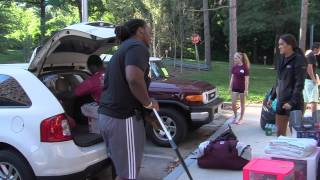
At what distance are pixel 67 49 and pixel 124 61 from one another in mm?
2554

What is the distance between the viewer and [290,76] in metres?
6.08

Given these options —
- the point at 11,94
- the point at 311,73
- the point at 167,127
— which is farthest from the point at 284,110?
the point at 311,73

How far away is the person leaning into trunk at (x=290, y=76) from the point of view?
6004 millimetres

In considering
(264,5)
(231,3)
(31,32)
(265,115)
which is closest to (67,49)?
(265,115)

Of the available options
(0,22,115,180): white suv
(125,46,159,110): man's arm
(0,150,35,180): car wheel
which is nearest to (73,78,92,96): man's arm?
(0,22,115,180): white suv

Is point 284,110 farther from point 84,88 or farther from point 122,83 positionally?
point 122,83

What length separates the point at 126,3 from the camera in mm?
35094

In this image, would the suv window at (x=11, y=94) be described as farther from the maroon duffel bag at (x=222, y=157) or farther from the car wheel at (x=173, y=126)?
the car wheel at (x=173, y=126)

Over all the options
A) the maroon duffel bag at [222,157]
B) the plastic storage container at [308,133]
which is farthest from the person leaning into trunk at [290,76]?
the maroon duffel bag at [222,157]

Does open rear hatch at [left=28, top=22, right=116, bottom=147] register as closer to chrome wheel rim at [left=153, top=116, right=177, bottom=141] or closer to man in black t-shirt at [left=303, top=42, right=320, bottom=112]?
chrome wheel rim at [left=153, top=116, right=177, bottom=141]

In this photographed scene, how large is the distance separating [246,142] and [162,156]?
5.02 feet

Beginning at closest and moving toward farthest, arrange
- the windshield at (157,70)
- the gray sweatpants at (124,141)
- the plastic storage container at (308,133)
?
the gray sweatpants at (124,141) < the plastic storage container at (308,133) < the windshield at (157,70)

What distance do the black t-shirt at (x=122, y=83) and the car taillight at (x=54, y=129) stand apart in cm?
79

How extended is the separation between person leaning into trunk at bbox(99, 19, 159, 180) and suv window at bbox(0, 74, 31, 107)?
110 cm
